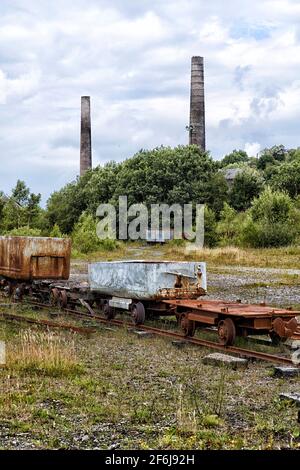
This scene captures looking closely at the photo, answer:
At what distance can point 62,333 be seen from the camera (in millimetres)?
14703

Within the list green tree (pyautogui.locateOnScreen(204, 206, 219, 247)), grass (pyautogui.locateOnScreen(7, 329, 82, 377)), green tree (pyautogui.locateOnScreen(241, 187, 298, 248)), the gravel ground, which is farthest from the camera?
green tree (pyautogui.locateOnScreen(204, 206, 219, 247))

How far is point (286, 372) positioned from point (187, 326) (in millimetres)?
3607

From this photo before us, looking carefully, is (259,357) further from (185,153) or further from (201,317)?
(185,153)

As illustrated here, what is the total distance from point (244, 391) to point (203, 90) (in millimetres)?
60732

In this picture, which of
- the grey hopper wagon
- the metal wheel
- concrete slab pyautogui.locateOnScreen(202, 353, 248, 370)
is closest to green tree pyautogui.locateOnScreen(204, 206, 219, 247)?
the grey hopper wagon

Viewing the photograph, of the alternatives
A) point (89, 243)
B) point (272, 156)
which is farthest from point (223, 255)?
point (272, 156)

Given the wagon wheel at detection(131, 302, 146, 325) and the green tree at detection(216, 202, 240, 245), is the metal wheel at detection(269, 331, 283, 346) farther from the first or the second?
the green tree at detection(216, 202, 240, 245)

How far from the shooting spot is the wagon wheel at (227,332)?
12.7 meters

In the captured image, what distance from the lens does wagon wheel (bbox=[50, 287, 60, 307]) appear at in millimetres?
19156

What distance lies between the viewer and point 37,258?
2064 centimetres

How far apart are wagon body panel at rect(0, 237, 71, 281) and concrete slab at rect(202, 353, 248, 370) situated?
9.94 metres

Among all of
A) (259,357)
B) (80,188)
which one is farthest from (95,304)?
(80,188)

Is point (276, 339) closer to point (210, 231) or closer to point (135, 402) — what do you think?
point (135, 402)

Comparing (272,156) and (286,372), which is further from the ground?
(272,156)
